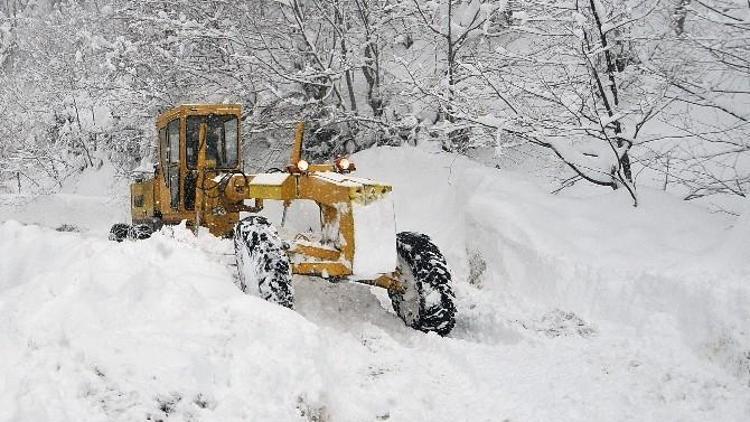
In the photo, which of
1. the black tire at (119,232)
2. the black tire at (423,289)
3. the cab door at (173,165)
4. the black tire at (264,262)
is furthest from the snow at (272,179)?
the black tire at (119,232)

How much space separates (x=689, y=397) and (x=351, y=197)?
290 cm

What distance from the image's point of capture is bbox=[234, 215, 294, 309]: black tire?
223 inches

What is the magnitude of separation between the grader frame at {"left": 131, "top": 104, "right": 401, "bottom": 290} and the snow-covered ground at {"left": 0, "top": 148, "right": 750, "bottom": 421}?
1.66 feet

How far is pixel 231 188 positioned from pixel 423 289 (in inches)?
113

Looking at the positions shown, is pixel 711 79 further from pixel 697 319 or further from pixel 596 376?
pixel 596 376

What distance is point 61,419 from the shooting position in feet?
10.7

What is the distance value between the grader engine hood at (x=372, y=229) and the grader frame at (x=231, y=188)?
1 centimetres

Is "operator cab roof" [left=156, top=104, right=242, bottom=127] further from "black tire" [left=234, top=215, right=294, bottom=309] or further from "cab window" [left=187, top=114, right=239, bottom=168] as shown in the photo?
"black tire" [left=234, top=215, right=294, bottom=309]

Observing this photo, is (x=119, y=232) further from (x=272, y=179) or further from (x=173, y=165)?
(x=272, y=179)

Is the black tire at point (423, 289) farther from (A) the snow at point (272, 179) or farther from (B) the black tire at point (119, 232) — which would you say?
(B) the black tire at point (119, 232)

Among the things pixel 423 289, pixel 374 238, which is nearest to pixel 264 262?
pixel 374 238

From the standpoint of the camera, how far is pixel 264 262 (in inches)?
226

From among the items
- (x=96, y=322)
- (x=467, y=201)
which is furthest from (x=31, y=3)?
(x=96, y=322)

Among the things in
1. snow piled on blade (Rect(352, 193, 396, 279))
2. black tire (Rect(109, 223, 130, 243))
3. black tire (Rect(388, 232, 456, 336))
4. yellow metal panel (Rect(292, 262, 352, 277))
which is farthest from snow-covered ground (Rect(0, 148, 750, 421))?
black tire (Rect(109, 223, 130, 243))
